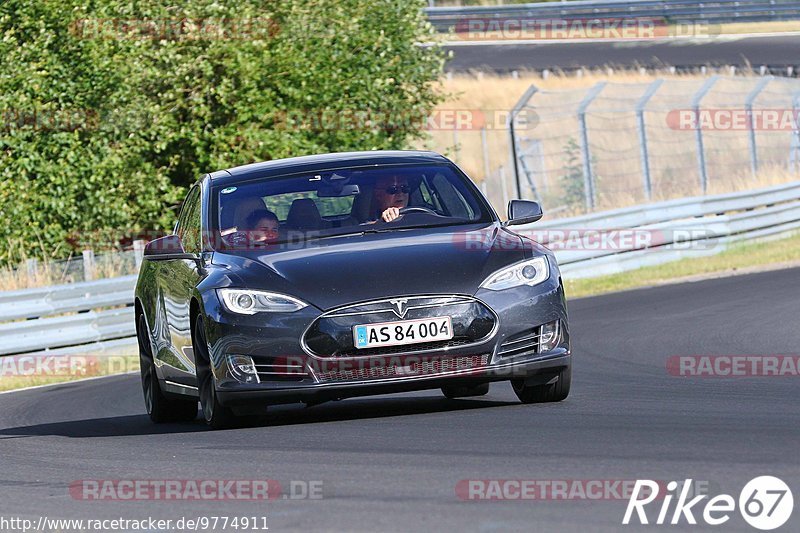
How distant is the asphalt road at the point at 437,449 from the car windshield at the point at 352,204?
3.53 feet

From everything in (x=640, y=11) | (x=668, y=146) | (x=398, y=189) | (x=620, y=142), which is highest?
(x=398, y=189)

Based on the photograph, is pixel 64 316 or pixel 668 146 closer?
pixel 64 316

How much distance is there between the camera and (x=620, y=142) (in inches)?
1545

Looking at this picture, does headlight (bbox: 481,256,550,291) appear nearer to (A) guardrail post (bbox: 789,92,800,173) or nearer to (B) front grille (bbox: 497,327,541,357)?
(B) front grille (bbox: 497,327,541,357)

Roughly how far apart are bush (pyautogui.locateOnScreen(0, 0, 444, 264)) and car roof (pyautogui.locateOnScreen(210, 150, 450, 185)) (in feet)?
38.9

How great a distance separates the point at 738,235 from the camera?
75.0 ft

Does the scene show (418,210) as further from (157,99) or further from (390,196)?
(157,99)

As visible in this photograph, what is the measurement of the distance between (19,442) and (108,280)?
29.0ft

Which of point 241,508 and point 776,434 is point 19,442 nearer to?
point 241,508

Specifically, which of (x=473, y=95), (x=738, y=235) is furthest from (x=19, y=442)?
(x=473, y=95)

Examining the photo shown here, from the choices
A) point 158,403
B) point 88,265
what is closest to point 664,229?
point 88,265

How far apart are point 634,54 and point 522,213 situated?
38.4 m

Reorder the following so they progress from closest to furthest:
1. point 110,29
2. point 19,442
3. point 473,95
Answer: point 19,442, point 110,29, point 473,95

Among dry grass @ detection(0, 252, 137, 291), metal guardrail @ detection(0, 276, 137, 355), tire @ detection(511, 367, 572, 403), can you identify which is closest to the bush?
dry grass @ detection(0, 252, 137, 291)
